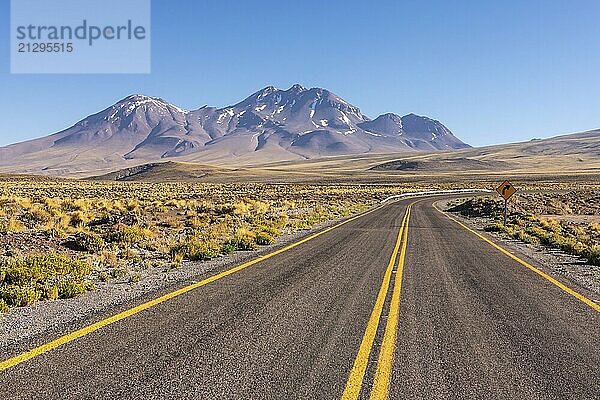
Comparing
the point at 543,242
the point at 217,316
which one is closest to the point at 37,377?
the point at 217,316

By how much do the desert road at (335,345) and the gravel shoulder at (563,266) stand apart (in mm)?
586

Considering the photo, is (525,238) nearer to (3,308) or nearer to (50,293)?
(50,293)

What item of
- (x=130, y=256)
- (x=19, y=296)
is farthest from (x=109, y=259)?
(x=19, y=296)

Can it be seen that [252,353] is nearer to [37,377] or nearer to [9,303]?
[37,377]

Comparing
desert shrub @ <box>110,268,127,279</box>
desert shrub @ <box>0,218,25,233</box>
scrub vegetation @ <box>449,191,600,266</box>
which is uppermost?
desert shrub @ <box>0,218,25,233</box>

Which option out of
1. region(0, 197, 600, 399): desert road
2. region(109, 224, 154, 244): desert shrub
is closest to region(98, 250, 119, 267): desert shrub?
region(109, 224, 154, 244): desert shrub

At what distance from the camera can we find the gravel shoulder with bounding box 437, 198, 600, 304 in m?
10.5

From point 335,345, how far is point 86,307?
173 inches

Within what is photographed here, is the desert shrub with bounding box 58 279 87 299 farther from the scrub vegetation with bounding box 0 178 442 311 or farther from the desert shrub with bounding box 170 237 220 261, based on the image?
the desert shrub with bounding box 170 237 220 261

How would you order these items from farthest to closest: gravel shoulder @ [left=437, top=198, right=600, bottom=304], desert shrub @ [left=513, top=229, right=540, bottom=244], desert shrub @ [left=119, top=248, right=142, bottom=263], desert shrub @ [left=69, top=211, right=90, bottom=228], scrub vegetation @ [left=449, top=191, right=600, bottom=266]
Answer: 1. desert shrub @ [left=69, top=211, right=90, bottom=228]
2. desert shrub @ [left=513, top=229, right=540, bottom=244]
3. scrub vegetation @ [left=449, top=191, right=600, bottom=266]
4. desert shrub @ [left=119, top=248, right=142, bottom=263]
5. gravel shoulder @ [left=437, top=198, right=600, bottom=304]

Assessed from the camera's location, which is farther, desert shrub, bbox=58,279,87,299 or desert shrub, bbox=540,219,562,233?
desert shrub, bbox=540,219,562,233

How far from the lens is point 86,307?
27.1 ft

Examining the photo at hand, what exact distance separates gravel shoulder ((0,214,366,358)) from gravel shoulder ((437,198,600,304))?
7870 mm

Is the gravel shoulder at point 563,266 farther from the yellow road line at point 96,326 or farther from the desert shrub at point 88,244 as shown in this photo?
the desert shrub at point 88,244
